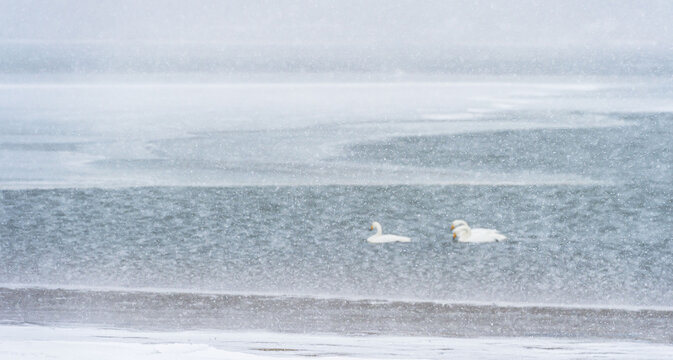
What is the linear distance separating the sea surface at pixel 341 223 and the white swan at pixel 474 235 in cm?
8

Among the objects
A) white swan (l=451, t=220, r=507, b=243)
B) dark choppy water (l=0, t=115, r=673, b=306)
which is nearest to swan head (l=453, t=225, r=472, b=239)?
white swan (l=451, t=220, r=507, b=243)

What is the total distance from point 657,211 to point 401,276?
2.91 metres

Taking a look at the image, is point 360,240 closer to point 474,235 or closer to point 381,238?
point 381,238

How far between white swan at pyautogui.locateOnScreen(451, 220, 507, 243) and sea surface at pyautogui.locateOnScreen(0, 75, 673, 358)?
0.08m

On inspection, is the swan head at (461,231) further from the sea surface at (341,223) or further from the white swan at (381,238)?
the white swan at (381,238)

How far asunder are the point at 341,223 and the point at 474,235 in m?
1.22

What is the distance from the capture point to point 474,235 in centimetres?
724

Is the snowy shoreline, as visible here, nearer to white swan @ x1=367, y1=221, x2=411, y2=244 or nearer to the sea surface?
the sea surface

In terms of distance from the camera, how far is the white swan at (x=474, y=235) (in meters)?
7.23

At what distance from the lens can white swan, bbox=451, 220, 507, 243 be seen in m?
7.23

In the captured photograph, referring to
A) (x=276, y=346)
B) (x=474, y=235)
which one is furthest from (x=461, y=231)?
(x=276, y=346)

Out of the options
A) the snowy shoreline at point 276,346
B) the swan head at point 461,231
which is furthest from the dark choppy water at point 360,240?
the snowy shoreline at point 276,346

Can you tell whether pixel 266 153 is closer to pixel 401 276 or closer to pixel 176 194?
pixel 176 194

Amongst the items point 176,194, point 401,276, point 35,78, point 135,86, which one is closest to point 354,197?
point 176,194
